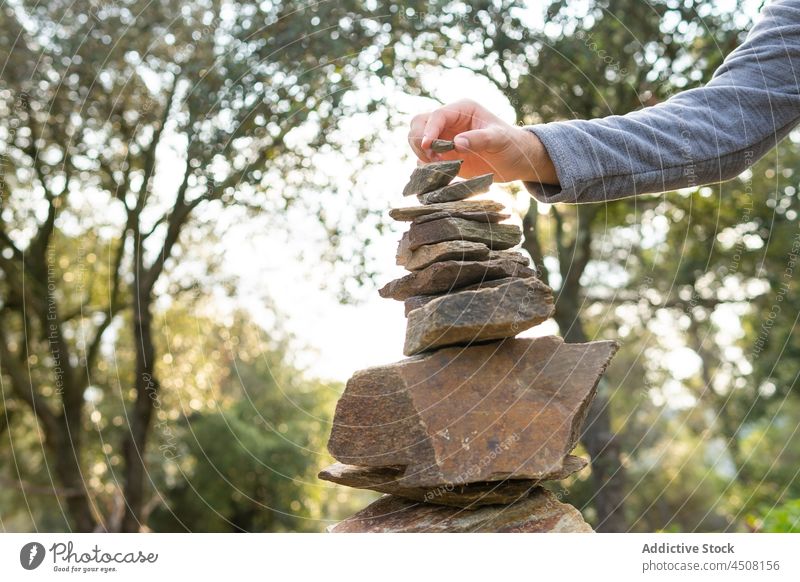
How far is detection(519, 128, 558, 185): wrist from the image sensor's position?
3.98m

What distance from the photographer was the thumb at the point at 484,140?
159 inches

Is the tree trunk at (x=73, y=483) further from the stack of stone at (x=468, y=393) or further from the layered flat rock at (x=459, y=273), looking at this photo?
the layered flat rock at (x=459, y=273)

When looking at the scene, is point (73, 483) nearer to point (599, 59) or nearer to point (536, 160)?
point (599, 59)

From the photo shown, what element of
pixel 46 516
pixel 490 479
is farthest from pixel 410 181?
pixel 46 516

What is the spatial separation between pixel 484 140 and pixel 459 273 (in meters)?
0.97

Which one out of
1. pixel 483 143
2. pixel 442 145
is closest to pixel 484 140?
pixel 483 143

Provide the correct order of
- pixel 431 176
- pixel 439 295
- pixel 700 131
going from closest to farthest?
pixel 700 131, pixel 431 176, pixel 439 295

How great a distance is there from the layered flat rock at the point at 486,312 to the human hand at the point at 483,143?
664 mm

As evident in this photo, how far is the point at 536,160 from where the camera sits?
4012mm

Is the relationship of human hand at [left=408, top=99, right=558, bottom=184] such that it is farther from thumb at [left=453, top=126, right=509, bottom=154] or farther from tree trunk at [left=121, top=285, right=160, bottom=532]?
tree trunk at [left=121, top=285, right=160, bottom=532]

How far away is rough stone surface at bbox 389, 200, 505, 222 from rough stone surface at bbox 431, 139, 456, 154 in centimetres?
40

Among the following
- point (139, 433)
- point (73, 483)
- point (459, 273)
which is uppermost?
point (459, 273)

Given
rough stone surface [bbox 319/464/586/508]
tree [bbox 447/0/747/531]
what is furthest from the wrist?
tree [bbox 447/0/747/531]
